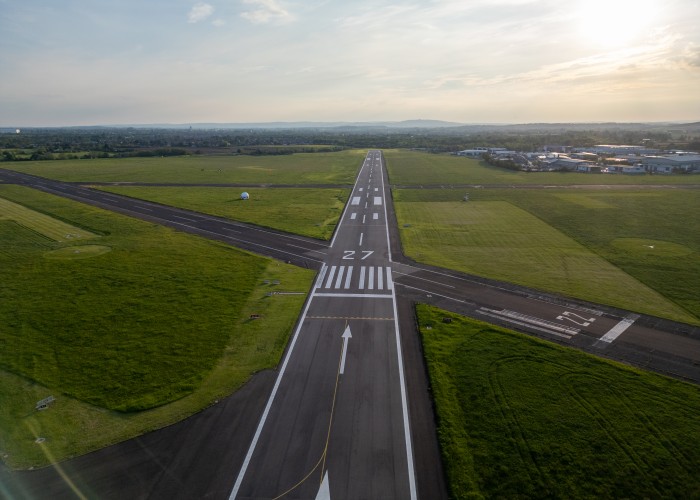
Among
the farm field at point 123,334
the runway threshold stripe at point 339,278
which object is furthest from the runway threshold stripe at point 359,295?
the farm field at point 123,334

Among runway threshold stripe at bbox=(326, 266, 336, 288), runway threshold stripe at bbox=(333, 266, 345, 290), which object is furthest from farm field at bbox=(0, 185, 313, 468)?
runway threshold stripe at bbox=(333, 266, 345, 290)

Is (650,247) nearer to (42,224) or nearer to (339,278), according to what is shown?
(339,278)

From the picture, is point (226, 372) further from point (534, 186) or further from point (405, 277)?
point (534, 186)

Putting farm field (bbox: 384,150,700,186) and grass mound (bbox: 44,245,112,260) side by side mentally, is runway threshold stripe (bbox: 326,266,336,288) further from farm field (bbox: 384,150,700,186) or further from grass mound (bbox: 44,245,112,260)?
farm field (bbox: 384,150,700,186)

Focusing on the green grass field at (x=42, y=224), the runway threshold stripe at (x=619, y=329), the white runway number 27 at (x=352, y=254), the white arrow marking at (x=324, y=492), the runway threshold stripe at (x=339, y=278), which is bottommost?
the white arrow marking at (x=324, y=492)

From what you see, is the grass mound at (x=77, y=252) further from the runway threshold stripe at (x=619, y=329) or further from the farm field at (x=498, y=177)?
the farm field at (x=498, y=177)

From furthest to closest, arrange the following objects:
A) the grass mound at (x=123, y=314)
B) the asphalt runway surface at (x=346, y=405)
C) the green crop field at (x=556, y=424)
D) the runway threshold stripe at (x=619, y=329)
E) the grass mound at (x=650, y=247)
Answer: the grass mound at (x=650, y=247), the runway threshold stripe at (x=619, y=329), the grass mound at (x=123, y=314), the asphalt runway surface at (x=346, y=405), the green crop field at (x=556, y=424)
